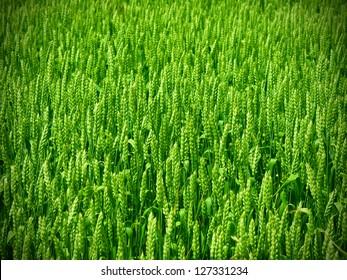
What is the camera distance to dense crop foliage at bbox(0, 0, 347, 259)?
1.49 metres

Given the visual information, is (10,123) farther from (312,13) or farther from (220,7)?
(312,13)

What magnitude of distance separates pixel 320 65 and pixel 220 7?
1.73 m

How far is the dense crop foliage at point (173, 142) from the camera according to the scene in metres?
1.49

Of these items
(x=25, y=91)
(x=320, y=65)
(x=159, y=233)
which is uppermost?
(x=320, y=65)

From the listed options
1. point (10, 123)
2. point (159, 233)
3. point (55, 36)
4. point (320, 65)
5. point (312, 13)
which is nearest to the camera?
point (159, 233)

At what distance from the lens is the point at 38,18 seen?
3.56 metres

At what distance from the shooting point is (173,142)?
6.86 ft

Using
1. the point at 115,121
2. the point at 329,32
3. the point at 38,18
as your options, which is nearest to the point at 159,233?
the point at 115,121

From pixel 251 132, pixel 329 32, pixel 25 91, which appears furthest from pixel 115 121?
pixel 329 32

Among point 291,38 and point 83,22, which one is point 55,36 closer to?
point 83,22

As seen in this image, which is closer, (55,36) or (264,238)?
(264,238)

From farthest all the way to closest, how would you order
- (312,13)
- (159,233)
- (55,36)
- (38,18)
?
(312,13) → (38,18) → (55,36) → (159,233)

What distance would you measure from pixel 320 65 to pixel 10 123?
1.47 meters
